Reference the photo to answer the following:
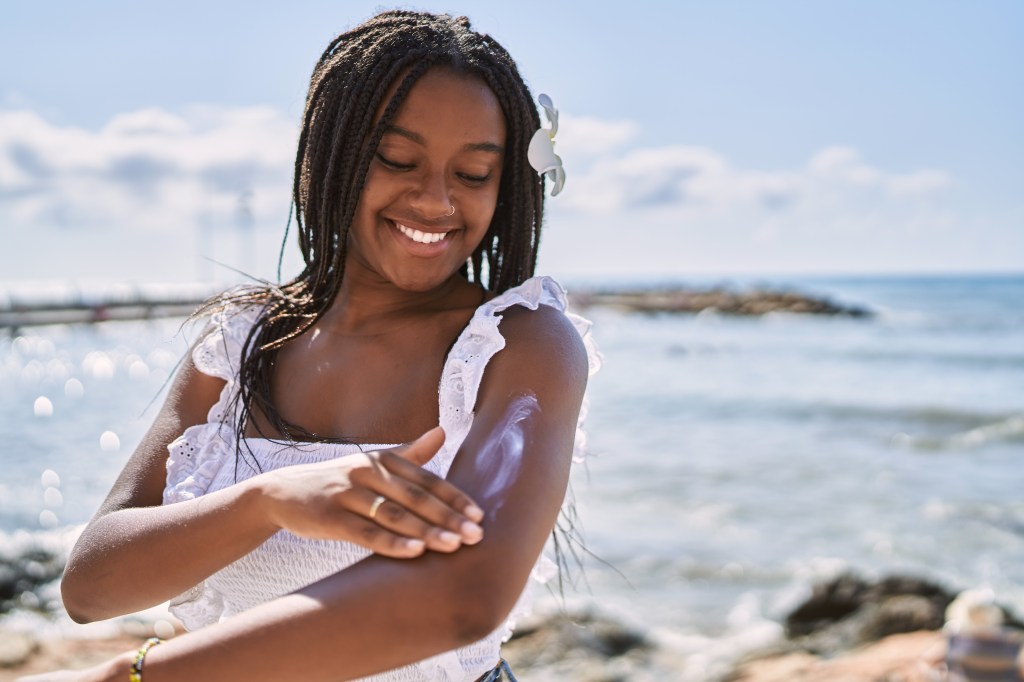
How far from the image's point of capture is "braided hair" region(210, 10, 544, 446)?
146 cm

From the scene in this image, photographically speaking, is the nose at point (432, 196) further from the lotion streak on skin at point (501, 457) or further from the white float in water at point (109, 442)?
the white float in water at point (109, 442)

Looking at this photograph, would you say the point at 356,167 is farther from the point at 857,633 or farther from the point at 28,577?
the point at 28,577

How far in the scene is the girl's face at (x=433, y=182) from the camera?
144 cm

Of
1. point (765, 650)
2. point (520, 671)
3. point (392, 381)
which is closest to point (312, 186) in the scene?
point (392, 381)

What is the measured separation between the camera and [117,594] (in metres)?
1.38

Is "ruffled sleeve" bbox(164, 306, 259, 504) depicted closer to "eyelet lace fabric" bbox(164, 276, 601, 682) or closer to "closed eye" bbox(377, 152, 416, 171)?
"eyelet lace fabric" bbox(164, 276, 601, 682)

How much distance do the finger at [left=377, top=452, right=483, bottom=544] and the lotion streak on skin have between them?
0.04 m

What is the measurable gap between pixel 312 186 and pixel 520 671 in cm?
388

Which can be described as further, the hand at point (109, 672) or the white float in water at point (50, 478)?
the white float in water at point (50, 478)

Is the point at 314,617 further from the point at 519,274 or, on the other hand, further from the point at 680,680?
the point at 680,680

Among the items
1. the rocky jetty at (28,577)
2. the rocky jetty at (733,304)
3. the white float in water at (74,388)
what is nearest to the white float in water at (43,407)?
the white float in water at (74,388)

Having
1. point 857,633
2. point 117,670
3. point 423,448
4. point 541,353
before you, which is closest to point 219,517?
point 117,670

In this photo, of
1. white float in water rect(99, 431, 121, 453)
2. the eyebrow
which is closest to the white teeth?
the eyebrow

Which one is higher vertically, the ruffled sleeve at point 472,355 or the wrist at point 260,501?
the ruffled sleeve at point 472,355
